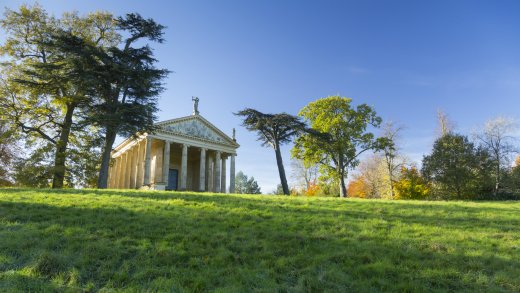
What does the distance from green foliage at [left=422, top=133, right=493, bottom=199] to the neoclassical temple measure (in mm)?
22063

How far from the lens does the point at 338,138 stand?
103ft

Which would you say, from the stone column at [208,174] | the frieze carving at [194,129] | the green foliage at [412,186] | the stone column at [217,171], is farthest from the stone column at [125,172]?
the green foliage at [412,186]

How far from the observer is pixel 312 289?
17.1 ft

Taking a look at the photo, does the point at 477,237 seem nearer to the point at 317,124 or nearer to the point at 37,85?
the point at 317,124

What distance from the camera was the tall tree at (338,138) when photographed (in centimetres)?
3075

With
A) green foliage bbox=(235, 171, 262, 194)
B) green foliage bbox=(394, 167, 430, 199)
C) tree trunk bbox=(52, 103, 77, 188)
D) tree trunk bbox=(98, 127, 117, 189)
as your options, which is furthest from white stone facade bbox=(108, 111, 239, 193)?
green foliage bbox=(235, 171, 262, 194)

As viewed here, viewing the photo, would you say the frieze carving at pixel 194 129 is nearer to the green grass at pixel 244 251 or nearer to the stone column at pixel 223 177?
the stone column at pixel 223 177

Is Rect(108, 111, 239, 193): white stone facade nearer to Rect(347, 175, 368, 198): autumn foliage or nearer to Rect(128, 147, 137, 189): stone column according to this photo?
Rect(128, 147, 137, 189): stone column

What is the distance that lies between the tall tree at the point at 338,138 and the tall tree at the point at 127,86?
14468mm

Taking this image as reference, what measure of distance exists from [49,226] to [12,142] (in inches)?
1020

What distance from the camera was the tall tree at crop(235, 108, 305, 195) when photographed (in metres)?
28.6

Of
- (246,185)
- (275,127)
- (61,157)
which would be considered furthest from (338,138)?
(246,185)

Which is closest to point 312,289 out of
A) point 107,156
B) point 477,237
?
point 477,237

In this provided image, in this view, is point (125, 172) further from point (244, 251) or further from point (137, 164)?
point (244, 251)
